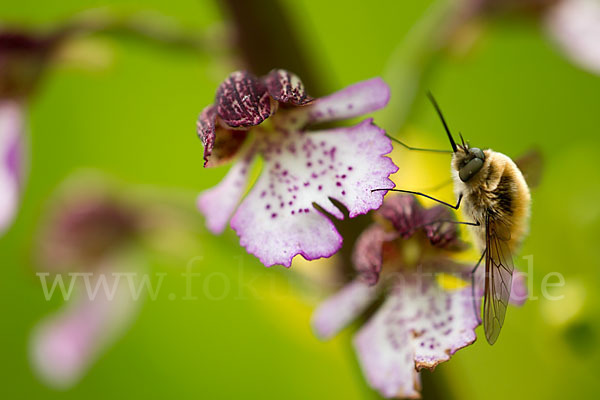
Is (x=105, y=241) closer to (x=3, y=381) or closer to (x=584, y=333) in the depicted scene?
(x=584, y=333)

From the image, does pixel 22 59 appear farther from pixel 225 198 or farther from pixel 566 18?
pixel 566 18

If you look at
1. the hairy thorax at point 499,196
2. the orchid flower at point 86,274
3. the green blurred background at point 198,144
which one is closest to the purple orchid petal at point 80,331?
the orchid flower at point 86,274

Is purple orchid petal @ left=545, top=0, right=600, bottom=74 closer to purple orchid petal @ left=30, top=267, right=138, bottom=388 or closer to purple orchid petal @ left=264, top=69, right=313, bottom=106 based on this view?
purple orchid petal @ left=264, top=69, right=313, bottom=106

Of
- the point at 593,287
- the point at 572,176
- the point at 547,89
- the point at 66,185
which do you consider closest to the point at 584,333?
the point at 593,287

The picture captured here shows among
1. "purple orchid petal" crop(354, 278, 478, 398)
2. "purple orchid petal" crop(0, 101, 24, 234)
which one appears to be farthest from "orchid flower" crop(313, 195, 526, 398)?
"purple orchid petal" crop(0, 101, 24, 234)

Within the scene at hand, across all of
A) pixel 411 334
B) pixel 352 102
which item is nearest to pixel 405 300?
pixel 411 334

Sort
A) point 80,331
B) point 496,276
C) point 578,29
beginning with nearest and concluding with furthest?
point 496,276, point 578,29, point 80,331
